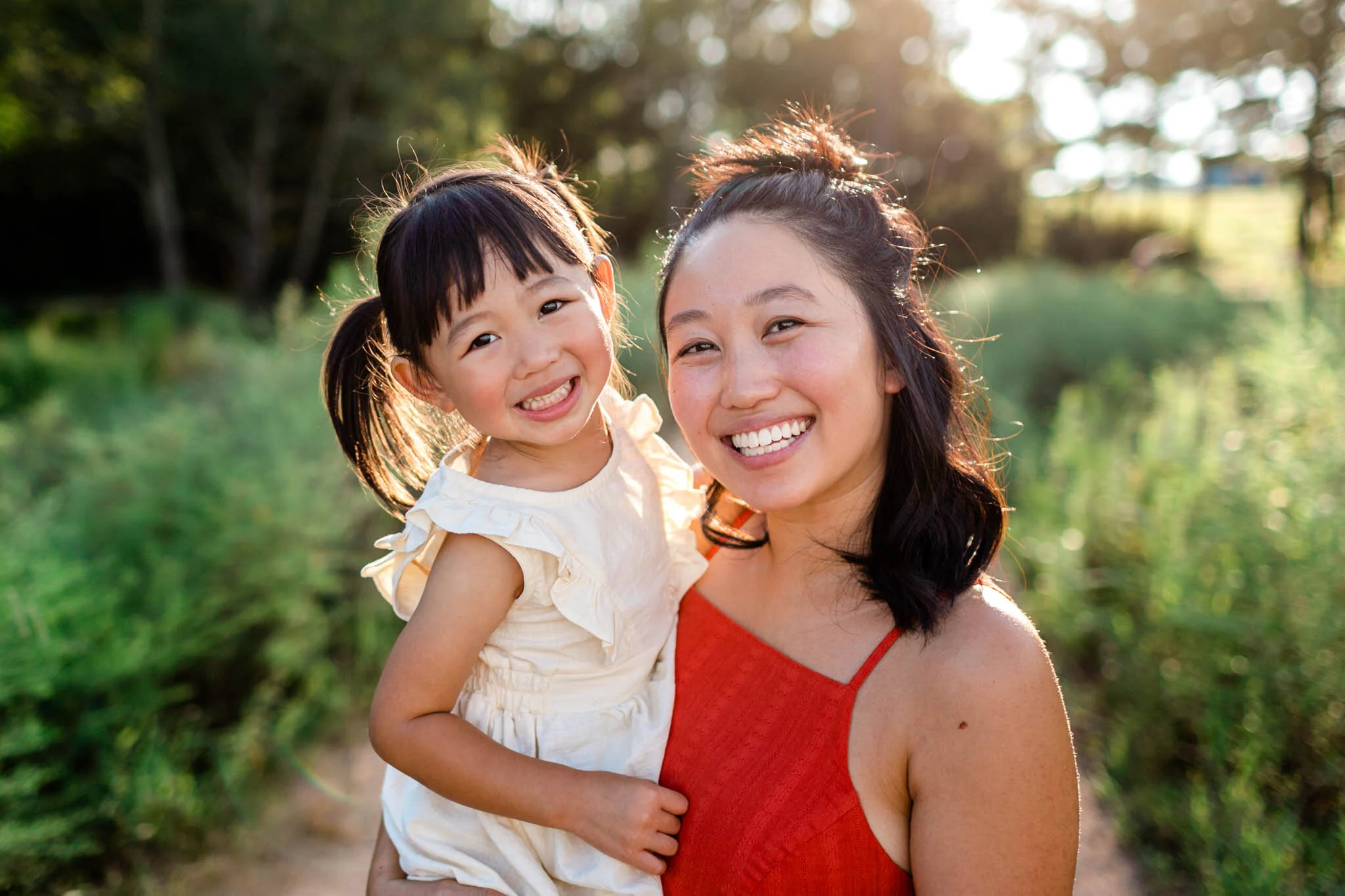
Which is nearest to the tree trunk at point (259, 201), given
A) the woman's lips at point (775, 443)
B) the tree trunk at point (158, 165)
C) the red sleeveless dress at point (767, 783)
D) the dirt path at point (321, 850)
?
the tree trunk at point (158, 165)

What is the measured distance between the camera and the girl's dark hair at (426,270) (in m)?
1.72

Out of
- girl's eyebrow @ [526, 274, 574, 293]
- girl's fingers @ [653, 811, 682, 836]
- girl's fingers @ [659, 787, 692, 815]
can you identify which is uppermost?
girl's eyebrow @ [526, 274, 574, 293]

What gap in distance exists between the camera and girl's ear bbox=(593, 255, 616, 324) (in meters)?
1.95

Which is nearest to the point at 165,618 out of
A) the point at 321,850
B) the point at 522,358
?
the point at 321,850

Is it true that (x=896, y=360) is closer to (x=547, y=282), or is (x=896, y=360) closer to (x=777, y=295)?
(x=777, y=295)

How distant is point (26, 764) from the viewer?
9.32ft

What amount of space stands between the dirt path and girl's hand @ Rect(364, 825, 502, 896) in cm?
154

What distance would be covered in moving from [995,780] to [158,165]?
705 inches

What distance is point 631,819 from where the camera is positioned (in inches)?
58.4

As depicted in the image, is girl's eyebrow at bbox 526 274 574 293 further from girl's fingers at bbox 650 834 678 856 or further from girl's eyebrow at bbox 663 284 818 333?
girl's fingers at bbox 650 834 678 856

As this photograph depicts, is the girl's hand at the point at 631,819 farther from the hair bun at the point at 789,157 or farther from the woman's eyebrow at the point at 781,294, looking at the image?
the hair bun at the point at 789,157

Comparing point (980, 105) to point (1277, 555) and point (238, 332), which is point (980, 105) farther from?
point (1277, 555)

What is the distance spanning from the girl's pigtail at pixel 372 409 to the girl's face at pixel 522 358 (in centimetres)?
26

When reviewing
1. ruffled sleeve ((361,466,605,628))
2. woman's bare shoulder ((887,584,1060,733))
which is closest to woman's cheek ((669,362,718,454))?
A: ruffled sleeve ((361,466,605,628))
